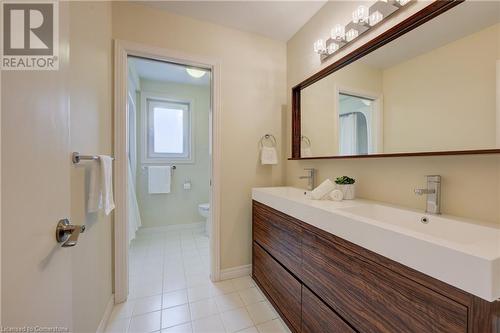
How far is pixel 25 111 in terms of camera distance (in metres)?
0.48

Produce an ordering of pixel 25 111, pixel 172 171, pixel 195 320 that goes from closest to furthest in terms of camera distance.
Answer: pixel 25 111
pixel 195 320
pixel 172 171

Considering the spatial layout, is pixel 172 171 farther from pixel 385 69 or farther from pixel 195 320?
pixel 385 69

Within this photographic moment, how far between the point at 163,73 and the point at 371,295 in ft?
11.0

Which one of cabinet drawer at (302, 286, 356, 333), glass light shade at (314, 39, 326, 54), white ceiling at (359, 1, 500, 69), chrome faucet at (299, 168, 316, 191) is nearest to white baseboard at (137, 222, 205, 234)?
chrome faucet at (299, 168, 316, 191)

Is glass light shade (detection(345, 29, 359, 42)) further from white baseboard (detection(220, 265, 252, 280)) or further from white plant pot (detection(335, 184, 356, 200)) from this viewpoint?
white baseboard (detection(220, 265, 252, 280))

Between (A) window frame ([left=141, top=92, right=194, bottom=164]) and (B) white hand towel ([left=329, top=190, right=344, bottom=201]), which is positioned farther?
(A) window frame ([left=141, top=92, right=194, bottom=164])

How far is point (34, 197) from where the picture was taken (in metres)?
0.51

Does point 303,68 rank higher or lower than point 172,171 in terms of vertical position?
higher

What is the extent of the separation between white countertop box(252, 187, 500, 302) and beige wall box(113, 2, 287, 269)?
2.86 ft

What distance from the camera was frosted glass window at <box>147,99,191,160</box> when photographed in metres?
3.31

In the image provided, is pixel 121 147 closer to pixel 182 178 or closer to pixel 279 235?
pixel 279 235

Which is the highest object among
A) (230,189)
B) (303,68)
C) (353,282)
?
(303,68)

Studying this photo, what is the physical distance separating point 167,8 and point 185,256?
251cm

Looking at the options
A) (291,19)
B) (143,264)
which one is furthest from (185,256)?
(291,19)
